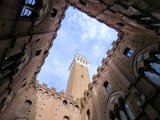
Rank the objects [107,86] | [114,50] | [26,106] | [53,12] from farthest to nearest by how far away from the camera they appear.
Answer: [26,106] < [114,50] < [107,86] < [53,12]

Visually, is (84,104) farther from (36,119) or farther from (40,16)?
(40,16)

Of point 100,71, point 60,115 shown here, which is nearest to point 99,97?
point 100,71

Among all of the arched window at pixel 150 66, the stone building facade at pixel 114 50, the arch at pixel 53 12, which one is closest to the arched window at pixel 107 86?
the stone building facade at pixel 114 50

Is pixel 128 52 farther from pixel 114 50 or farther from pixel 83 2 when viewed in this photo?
pixel 83 2

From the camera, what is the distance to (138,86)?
1097 centimetres

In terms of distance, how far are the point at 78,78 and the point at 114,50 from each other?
30.2 metres

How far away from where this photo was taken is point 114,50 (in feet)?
54.9

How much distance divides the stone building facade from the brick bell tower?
20731mm

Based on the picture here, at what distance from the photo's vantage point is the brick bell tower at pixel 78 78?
41.3 meters

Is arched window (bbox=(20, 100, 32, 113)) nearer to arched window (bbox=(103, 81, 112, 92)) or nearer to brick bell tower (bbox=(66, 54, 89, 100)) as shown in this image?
arched window (bbox=(103, 81, 112, 92))

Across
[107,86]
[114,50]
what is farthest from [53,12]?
[107,86]

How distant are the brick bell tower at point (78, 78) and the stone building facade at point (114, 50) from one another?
816 inches

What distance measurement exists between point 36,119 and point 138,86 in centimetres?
1039

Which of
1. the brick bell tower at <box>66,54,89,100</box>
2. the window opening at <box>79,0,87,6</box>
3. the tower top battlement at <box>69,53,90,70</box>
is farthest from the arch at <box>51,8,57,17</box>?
the tower top battlement at <box>69,53,90,70</box>
